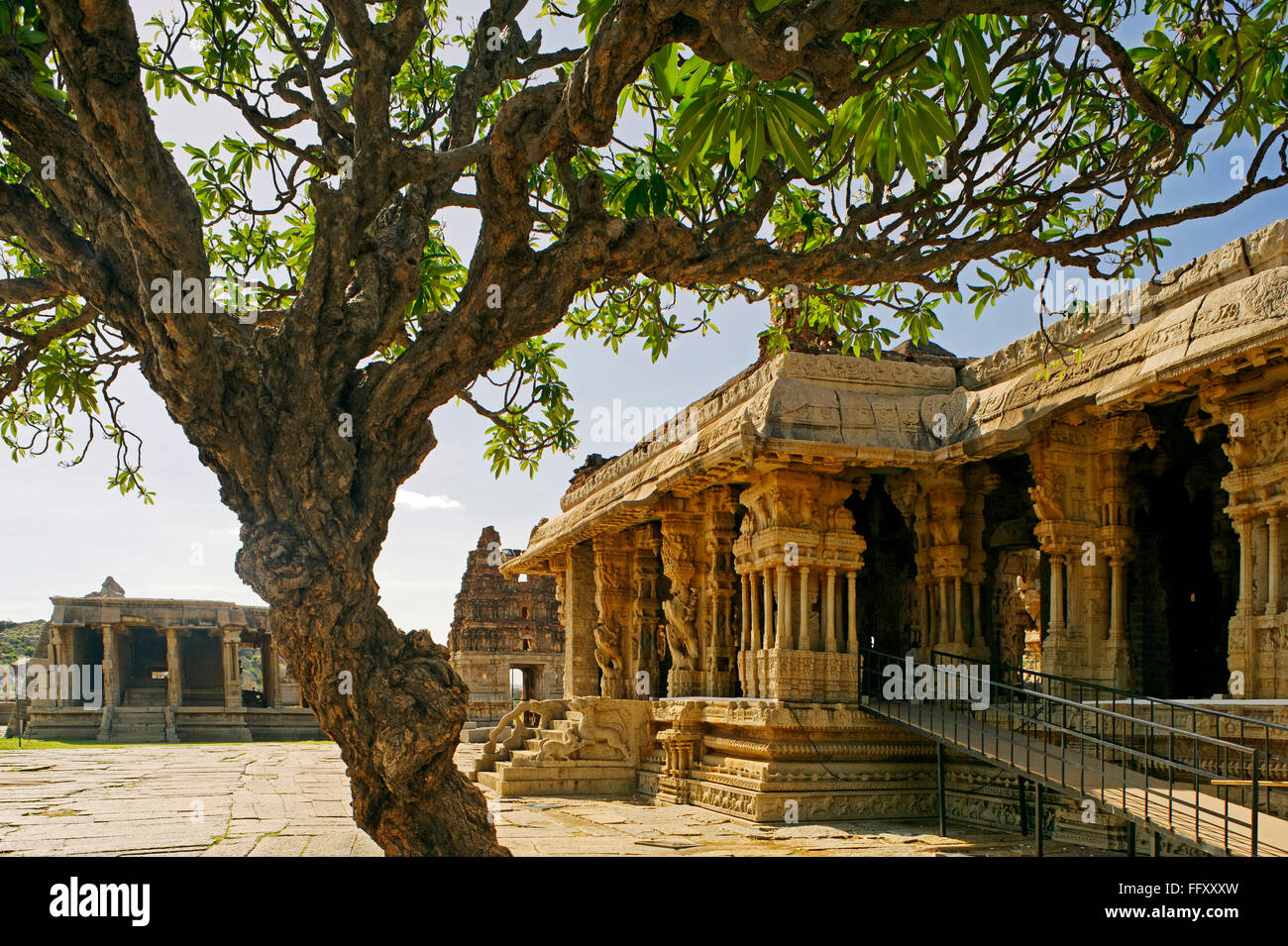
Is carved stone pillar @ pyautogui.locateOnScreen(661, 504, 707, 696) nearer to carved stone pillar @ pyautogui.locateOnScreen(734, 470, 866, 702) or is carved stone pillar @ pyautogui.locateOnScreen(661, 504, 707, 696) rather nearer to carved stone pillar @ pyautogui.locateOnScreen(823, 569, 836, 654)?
carved stone pillar @ pyautogui.locateOnScreen(734, 470, 866, 702)

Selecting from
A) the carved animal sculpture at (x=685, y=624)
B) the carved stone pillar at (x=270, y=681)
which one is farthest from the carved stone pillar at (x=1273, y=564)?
the carved stone pillar at (x=270, y=681)

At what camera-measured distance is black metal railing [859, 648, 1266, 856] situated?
6461mm

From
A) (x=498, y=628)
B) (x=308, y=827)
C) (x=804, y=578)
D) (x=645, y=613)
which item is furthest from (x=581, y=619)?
(x=498, y=628)

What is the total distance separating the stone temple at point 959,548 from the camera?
8289mm

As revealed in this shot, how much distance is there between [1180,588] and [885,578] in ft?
11.5

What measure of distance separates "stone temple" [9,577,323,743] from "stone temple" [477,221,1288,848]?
683 inches

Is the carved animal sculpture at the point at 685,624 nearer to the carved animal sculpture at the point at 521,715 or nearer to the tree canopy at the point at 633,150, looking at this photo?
the carved animal sculpture at the point at 521,715

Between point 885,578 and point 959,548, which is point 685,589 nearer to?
point 885,578

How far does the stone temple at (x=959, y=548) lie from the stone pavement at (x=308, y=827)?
1.82 feet

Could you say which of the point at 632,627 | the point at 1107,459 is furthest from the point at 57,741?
the point at 1107,459

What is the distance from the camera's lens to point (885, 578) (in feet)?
46.5

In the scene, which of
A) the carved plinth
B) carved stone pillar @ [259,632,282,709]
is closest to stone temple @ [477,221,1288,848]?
the carved plinth
